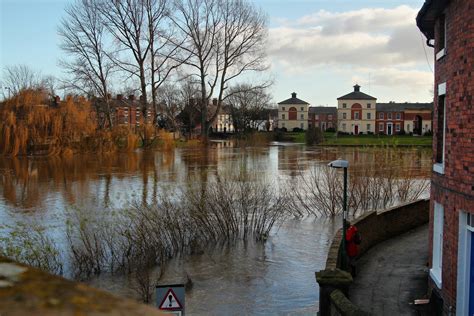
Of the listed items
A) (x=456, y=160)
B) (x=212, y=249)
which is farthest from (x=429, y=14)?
(x=212, y=249)

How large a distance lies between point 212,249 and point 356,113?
103447mm

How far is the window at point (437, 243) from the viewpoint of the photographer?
11.3 meters

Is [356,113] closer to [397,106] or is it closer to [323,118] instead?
[397,106]

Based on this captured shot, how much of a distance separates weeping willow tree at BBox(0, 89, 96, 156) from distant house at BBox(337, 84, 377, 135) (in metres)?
73.8

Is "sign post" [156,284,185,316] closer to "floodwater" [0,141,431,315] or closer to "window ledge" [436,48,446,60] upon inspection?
"floodwater" [0,141,431,315]

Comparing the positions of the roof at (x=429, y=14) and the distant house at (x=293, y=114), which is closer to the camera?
the roof at (x=429, y=14)

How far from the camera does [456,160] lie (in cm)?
966

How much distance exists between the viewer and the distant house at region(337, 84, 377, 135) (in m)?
117

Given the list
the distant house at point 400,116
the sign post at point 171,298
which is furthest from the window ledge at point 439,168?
the distant house at point 400,116

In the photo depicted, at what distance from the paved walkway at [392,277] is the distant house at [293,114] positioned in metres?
108

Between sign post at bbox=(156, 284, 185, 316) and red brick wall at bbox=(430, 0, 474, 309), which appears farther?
red brick wall at bbox=(430, 0, 474, 309)

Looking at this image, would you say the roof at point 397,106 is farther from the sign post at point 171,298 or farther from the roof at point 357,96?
the sign post at point 171,298

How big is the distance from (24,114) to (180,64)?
59.3ft

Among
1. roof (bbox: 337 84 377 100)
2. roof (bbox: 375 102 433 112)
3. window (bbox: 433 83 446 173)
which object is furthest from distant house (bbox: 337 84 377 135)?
window (bbox: 433 83 446 173)
